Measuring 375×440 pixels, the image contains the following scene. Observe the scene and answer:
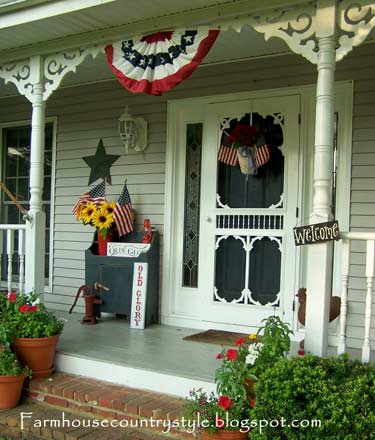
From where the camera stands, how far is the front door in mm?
4430

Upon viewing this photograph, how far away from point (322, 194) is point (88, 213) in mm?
2714

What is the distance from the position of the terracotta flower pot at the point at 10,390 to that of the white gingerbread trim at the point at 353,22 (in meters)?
3.00

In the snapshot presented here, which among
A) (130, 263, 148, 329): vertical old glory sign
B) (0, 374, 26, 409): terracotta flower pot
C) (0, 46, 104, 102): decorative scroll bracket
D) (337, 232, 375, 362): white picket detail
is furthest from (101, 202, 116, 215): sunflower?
(337, 232, 375, 362): white picket detail

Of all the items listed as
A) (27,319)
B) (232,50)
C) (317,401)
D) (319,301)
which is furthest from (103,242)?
(317,401)

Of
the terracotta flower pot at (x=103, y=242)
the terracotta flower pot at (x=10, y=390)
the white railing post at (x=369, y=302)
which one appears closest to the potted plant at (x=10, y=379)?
the terracotta flower pot at (x=10, y=390)

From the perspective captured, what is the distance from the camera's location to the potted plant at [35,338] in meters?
→ 3.67

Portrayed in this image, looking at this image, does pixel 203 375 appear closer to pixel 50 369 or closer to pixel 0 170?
pixel 50 369

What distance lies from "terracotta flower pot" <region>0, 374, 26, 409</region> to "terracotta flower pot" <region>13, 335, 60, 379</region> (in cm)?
15

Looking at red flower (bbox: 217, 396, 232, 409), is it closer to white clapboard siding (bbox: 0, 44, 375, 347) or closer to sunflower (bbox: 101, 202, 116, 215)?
white clapboard siding (bbox: 0, 44, 375, 347)

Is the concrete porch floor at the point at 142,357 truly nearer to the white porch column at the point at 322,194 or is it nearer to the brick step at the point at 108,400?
the brick step at the point at 108,400

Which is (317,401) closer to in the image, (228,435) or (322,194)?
(228,435)

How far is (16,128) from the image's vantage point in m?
6.24

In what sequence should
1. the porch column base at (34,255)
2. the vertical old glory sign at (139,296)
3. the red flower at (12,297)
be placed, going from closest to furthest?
the red flower at (12,297) → the porch column base at (34,255) → the vertical old glory sign at (139,296)

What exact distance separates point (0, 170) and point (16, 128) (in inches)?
22.5
